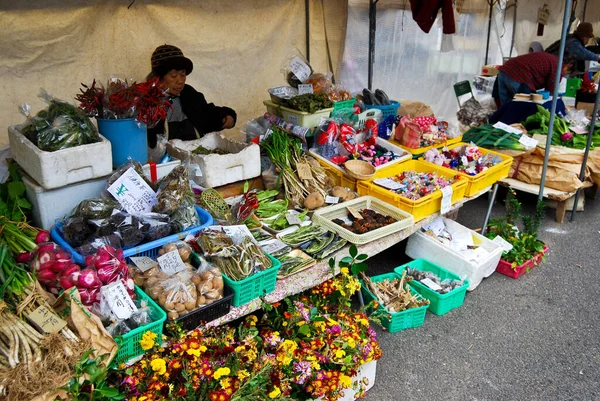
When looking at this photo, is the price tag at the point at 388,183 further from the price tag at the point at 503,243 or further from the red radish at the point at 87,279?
the red radish at the point at 87,279

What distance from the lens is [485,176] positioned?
4336 millimetres

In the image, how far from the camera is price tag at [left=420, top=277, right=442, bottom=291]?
3746 millimetres

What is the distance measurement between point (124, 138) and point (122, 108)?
191mm

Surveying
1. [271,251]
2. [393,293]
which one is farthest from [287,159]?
[393,293]

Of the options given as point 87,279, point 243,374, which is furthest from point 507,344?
point 87,279

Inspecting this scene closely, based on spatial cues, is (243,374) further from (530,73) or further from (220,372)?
(530,73)

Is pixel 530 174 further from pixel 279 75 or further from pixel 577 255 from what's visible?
pixel 279 75

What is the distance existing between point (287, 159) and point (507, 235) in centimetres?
228

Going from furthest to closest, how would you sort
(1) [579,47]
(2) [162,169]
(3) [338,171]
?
(1) [579,47]
(3) [338,171]
(2) [162,169]

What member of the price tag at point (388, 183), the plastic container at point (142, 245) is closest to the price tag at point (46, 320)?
the plastic container at point (142, 245)

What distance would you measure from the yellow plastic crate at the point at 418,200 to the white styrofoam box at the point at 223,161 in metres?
0.96

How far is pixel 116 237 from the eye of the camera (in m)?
2.60

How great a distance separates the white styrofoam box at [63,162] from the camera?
2.64 m

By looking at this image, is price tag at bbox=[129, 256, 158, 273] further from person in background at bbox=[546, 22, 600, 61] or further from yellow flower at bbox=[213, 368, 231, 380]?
person in background at bbox=[546, 22, 600, 61]
